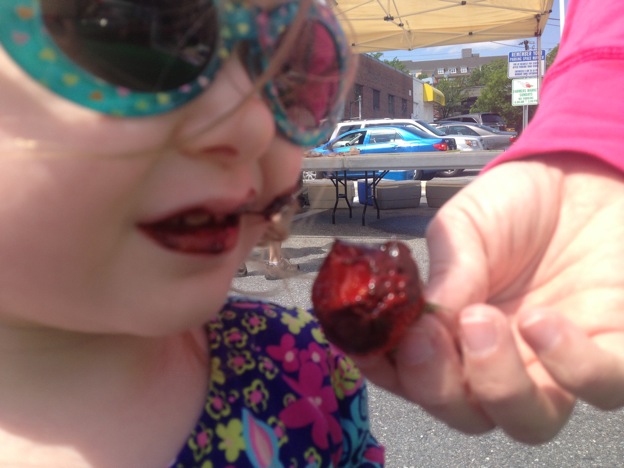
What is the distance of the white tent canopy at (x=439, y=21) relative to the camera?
7.48m

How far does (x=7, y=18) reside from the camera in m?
0.59

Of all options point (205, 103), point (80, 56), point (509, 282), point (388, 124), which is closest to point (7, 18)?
point (80, 56)

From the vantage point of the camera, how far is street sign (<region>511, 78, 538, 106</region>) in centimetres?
1038

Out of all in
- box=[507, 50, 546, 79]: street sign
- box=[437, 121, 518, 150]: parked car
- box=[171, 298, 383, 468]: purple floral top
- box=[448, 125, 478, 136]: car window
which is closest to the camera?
box=[171, 298, 383, 468]: purple floral top

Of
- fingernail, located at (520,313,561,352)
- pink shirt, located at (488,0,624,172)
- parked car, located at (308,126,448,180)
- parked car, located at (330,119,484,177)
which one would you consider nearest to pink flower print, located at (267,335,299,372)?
fingernail, located at (520,313,561,352)

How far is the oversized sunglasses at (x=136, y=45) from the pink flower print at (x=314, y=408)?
Answer: 54 cm

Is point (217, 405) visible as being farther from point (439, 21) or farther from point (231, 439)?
point (439, 21)

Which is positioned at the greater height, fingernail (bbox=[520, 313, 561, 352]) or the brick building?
fingernail (bbox=[520, 313, 561, 352])

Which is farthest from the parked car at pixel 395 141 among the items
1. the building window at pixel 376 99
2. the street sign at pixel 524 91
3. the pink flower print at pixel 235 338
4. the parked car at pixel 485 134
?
the building window at pixel 376 99

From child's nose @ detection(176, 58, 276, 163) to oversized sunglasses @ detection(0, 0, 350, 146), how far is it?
0.05 feet

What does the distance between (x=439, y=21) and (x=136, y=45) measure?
26.6ft

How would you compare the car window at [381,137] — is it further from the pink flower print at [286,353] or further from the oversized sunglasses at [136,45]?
the oversized sunglasses at [136,45]

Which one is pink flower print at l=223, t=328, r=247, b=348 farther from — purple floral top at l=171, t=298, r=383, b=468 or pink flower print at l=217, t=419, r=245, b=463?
pink flower print at l=217, t=419, r=245, b=463

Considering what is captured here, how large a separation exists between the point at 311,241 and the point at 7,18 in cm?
570
